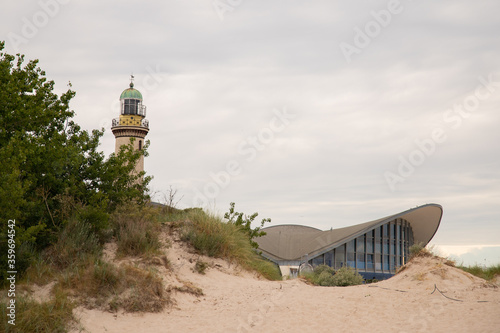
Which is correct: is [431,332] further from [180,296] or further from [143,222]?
[143,222]

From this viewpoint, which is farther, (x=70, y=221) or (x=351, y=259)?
(x=351, y=259)

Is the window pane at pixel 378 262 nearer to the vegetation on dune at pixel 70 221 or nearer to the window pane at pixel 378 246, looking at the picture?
the window pane at pixel 378 246

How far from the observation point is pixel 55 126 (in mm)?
14562

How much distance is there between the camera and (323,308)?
9930mm

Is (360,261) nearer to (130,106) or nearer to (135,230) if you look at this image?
(130,106)

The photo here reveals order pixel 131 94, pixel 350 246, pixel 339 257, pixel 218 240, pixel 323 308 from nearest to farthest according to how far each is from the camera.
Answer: pixel 323 308
pixel 218 240
pixel 339 257
pixel 350 246
pixel 131 94

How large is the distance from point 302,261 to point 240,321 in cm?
2788

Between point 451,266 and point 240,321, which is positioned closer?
point 240,321

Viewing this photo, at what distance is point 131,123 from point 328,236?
20703 mm

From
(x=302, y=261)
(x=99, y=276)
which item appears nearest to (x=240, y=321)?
(x=99, y=276)

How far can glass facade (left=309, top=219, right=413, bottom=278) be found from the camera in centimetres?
3959

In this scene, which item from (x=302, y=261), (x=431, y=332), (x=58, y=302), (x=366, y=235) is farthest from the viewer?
(x=366, y=235)

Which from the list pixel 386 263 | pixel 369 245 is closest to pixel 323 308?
pixel 369 245

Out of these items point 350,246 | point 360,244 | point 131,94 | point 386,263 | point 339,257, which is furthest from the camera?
point 386,263
